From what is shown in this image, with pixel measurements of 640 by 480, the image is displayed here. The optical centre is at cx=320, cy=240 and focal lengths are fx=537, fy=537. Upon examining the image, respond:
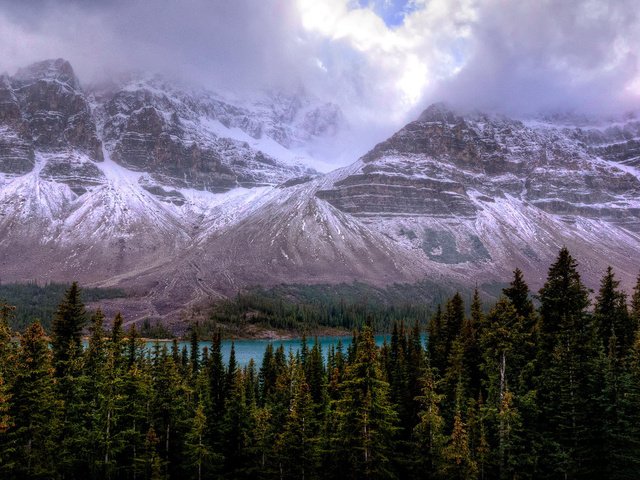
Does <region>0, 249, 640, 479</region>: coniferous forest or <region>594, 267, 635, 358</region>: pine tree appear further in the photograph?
<region>594, 267, 635, 358</region>: pine tree

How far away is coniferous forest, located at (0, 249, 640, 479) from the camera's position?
3712cm

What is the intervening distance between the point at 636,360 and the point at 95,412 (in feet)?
140

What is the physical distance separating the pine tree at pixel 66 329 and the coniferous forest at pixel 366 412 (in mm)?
135

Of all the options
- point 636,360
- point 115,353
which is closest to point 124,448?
point 115,353

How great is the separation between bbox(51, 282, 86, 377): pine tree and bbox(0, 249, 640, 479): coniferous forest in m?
0.13

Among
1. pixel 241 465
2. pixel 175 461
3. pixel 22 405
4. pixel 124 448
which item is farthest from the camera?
pixel 241 465

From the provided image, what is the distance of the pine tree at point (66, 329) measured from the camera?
49719 mm

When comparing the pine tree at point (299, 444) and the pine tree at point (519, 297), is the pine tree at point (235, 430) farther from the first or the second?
the pine tree at point (519, 297)

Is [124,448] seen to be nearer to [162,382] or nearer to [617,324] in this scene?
[162,382]

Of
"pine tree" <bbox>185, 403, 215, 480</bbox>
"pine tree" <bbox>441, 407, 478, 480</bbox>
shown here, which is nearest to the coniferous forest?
"pine tree" <bbox>441, 407, 478, 480</bbox>

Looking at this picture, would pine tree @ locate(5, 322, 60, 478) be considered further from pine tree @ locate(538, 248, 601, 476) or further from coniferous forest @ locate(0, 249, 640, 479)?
pine tree @ locate(538, 248, 601, 476)

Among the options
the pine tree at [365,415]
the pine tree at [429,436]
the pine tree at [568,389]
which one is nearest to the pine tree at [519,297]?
the pine tree at [568,389]

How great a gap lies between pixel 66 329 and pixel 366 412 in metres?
32.1

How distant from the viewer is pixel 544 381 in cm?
4212
